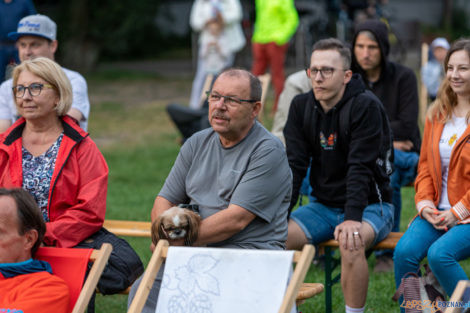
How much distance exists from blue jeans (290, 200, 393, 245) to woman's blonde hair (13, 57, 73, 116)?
155 centimetres

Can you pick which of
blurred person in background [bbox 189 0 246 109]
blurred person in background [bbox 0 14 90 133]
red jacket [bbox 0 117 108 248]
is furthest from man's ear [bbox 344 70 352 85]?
blurred person in background [bbox 189 0 246 109]

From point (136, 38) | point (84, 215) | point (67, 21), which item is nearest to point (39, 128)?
point (84, 215)

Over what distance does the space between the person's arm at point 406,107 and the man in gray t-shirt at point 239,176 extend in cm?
192

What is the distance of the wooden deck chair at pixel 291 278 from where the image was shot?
319cm

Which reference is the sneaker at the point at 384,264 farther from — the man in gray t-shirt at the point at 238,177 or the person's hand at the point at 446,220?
the man in gray t-shirt at the point at 238,177

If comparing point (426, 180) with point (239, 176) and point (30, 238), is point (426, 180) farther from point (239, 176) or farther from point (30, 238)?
point (30, 238)

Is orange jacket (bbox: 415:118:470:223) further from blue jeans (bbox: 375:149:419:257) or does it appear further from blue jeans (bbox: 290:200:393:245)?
blue jeans (bbox: 375:149:419:257)

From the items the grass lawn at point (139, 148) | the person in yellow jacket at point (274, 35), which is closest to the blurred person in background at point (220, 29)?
the person in yellow jacket at point (274, 35)

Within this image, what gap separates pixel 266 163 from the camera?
380 centimetres

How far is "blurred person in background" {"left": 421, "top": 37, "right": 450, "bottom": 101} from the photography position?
31.4ft

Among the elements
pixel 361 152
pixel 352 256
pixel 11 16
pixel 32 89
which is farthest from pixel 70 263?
pixel 11 16

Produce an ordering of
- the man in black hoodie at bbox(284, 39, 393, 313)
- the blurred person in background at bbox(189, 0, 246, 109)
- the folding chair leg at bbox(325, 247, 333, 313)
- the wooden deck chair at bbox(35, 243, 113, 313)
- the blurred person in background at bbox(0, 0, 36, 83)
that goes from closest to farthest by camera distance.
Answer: the wooden deck chair at bbox(35, 243, 113, 313) → the man in black hoodie at bbox(284, 39, 393, 313) → the folding chair leg at bbox(325, 247, 333, 313) → the blurred person in background at bbox(0, 0, 36, 83) → the blurred person in background at bbox(189, 0, 246, 109)

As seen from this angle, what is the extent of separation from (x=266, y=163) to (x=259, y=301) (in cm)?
81

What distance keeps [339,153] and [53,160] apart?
67.4 inches
